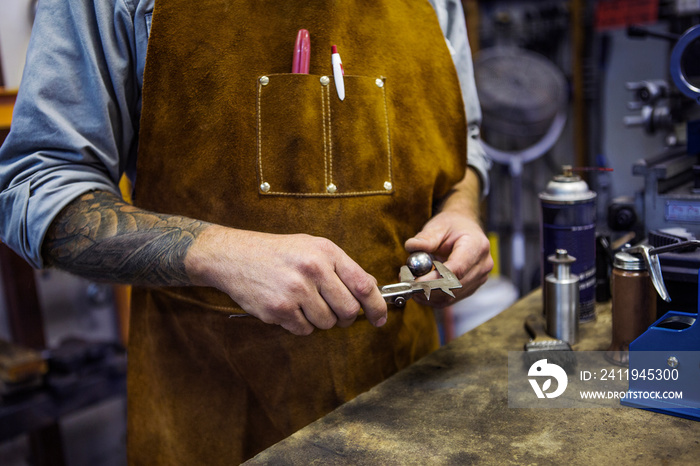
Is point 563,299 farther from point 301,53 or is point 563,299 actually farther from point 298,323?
point 301,53

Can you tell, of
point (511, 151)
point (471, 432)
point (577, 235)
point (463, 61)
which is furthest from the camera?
point (511, 151)

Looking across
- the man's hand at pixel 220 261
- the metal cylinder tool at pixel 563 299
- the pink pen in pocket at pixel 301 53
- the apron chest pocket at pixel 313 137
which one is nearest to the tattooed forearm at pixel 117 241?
the man's hand at pixel 220 261

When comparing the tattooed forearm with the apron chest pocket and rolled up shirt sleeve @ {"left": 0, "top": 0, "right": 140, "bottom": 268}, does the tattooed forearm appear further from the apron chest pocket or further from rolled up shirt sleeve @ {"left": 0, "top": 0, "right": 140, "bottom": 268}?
the apron chest pocket

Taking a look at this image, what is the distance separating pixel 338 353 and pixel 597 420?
410mm

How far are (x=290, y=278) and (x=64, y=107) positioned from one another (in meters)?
0.46

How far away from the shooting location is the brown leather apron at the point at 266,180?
943mm

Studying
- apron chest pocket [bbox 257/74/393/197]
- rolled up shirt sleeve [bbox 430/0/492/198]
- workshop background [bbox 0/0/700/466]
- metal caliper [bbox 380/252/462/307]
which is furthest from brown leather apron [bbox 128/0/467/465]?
workshop background [bbox 0/0/700/466]

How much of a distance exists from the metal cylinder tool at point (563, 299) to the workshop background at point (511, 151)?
0.38 m

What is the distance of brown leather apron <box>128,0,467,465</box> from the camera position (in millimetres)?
943

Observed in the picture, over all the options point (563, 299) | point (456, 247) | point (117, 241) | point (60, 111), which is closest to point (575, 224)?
point (563, 299)

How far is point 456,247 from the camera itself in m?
1.03

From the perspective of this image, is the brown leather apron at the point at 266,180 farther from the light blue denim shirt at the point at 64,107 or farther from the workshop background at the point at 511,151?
the workshop background at the point at 511,151

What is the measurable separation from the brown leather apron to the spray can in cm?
25

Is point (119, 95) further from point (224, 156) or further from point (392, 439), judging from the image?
point (392, 439)
